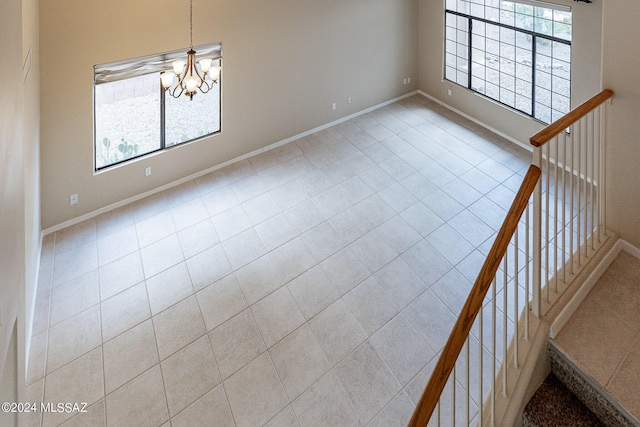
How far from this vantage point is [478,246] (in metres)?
4.90

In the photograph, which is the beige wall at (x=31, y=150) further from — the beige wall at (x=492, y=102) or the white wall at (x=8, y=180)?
the beige wall at (x=492, y=102)

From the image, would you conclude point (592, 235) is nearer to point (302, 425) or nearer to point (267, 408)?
point (302, 425)

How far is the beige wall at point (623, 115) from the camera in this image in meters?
2.39

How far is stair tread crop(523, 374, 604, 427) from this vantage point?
1.90 metres

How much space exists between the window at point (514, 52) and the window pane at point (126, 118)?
18.5 ft

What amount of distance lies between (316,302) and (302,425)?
1.35 meters

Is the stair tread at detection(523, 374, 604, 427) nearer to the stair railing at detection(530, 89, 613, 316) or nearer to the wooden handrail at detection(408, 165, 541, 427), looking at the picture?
the stair railing at detection(530, 89, 613, 316)

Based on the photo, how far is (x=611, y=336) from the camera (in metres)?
2.08

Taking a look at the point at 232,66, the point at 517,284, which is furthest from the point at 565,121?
the point at 232,66

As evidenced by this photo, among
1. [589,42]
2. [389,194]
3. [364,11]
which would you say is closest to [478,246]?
[389,194]

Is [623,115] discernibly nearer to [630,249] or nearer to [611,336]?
[630,249]

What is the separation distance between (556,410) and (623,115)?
1.90 m

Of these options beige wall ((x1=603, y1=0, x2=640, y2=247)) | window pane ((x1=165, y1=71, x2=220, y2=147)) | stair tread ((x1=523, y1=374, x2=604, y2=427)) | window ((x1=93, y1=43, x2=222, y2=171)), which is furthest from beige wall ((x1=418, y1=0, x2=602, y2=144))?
stair tread ((x1=523, y1=374, x2=604, y2=427))

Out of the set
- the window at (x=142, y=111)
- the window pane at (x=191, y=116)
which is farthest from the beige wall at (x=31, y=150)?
the window pane at (x=191, y=116)
